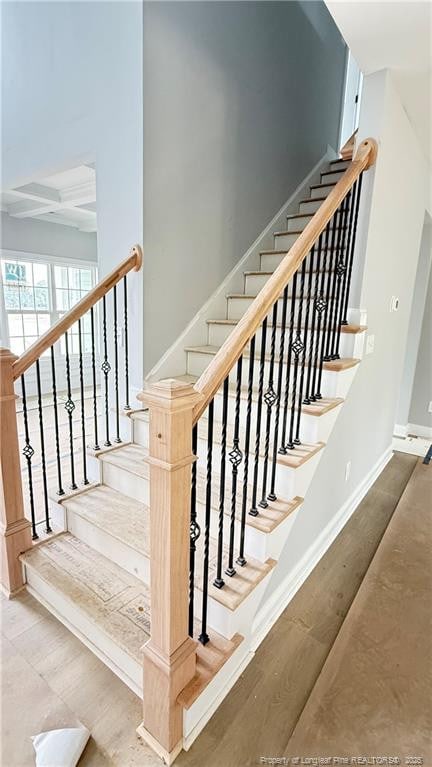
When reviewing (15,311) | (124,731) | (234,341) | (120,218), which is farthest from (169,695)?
(15,311)

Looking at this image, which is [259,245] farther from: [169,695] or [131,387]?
[169,695]

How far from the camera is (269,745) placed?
4.11 ft

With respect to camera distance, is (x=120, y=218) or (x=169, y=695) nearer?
(x=169, y=695)

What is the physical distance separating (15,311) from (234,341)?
503 cm

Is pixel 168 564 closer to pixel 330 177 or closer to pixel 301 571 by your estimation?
pixel 301 571

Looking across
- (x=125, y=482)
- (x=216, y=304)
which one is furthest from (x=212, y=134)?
(x=125, y=482)

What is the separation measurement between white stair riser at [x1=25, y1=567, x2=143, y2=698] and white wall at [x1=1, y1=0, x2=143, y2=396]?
1.19m

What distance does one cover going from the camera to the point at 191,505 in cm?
116

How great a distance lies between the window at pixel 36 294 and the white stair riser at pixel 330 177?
3837 millimetres

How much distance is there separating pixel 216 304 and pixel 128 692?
87.6 inches

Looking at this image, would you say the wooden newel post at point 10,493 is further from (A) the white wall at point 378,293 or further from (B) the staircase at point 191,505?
(A) the white wall at point 378,293

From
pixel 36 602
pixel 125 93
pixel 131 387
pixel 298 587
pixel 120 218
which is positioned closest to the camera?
A: pixel 36 602

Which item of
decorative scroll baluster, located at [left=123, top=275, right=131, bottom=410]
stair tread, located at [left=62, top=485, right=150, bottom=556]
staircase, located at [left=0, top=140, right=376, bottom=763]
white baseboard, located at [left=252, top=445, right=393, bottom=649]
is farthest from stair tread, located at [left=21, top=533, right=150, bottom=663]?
decorative scroll baluster, located at [left=123, top=275, right=131, bottom=410]

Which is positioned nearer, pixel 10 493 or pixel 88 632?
pixel 88 632
